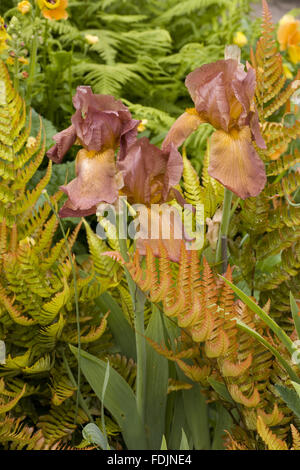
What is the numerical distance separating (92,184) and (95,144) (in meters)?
0.05

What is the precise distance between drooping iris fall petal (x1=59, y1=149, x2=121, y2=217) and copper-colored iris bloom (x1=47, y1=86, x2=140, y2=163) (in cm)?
1

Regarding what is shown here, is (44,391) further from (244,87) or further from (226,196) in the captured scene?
(244,87)

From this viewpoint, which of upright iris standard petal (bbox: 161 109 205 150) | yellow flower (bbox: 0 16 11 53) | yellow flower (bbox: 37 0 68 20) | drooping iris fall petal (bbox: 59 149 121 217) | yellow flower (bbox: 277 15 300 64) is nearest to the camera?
drooping iris fall petal (bbox: 59 149 121 217)

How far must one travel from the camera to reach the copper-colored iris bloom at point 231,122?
0.58 m

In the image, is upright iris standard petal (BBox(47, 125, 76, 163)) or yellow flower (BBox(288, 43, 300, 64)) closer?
upright iris standard petal (BBox(47, 125, 76, 163))

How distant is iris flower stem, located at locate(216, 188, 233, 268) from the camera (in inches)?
25.9

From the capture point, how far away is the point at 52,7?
121cm

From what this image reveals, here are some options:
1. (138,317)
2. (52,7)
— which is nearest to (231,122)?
(138,317)

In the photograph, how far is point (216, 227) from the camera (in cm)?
75

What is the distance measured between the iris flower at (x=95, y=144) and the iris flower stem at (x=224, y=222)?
0.53 ft

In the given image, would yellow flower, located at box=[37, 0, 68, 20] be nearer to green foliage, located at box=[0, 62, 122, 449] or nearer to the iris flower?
green foliage, located at box=[0, 62, 122, 449]

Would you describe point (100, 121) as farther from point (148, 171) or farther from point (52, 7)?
point (52, 7)

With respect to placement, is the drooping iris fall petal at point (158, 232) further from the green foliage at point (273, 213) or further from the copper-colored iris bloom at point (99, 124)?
the green foliage at point (273, 213)

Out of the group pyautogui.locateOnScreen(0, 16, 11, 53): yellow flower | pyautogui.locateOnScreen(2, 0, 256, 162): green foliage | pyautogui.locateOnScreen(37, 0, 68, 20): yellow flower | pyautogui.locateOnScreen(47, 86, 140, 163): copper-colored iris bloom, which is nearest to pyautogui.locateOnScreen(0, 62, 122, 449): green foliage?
pyautogui.locateOnScreen(47, 86, 140, 163): copper-colored iris bloom
